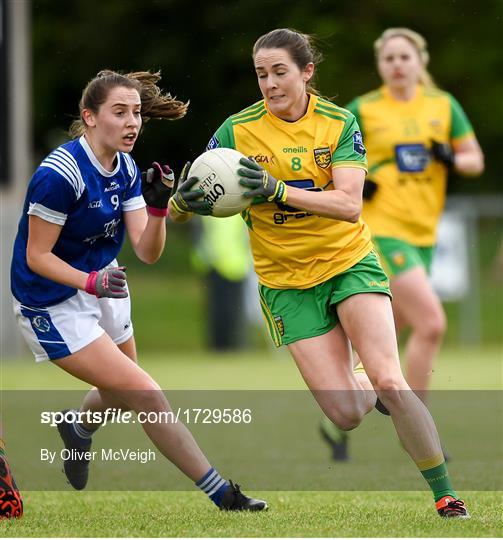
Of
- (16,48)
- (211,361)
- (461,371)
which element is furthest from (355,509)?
(16,48)

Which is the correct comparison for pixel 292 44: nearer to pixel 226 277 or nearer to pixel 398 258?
pixel 398 258

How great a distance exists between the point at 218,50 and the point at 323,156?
13.8 meters

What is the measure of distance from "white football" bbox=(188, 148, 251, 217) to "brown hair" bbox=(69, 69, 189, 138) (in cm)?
52

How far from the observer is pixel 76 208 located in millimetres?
5754

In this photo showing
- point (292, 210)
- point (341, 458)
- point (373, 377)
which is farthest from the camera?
point (341, 458)

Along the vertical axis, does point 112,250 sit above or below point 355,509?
above

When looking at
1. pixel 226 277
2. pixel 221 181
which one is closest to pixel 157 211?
pixel 221 181

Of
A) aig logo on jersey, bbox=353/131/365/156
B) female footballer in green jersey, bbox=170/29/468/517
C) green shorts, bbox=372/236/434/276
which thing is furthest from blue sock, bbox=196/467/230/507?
green shorts, bbox=372/236/434/276

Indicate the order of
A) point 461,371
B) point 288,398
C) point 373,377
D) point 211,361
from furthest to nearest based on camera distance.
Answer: point 211,361 → point 461,371 → point 288,398 → point 373,377

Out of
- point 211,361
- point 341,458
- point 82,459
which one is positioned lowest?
point 211,361

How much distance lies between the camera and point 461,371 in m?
13.5

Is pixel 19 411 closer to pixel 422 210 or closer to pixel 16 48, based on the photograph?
pixel 422 210

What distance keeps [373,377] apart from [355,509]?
28.2 inches

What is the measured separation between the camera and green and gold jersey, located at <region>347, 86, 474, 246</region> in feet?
27.8
